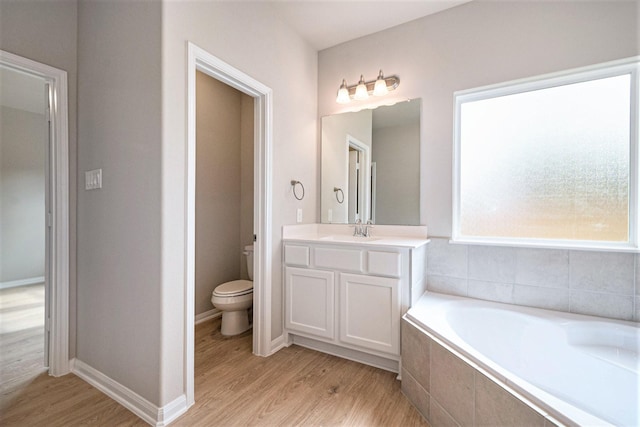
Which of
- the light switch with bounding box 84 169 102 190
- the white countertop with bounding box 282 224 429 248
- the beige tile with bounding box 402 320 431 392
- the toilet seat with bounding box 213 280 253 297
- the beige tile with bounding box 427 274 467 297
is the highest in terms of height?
the light switch with bounding box 84 169 102 190

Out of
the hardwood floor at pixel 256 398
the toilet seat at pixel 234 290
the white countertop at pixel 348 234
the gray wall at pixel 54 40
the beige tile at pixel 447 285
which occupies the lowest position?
the hardwood floor at pixel 256 398

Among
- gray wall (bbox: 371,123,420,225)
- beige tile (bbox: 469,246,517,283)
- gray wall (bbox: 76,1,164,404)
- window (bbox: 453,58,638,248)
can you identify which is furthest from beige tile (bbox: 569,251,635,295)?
gray wall (bbox: 76,1,164,404)

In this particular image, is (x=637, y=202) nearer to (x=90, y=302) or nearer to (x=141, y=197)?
(x=141, y=197)

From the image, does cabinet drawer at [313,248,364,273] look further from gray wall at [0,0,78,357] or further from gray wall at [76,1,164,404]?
gray wall at [0,0,78,357]

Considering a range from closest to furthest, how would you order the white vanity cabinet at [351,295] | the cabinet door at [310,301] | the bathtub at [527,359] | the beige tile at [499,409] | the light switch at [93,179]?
the beige tile at [499,409] → the bathtub at [527,359] → the light switch at [93,179] → the white vanity cabinet at [351,295] → the cabinet door at [310,301]

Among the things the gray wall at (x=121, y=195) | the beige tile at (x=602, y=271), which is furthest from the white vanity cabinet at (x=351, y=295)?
the gray wall at (x=121, y=195)

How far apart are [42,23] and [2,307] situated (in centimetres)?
326

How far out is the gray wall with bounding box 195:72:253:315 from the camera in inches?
113

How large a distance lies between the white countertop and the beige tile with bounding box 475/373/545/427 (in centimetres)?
104

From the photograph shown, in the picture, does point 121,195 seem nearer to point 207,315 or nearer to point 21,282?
point 207,315

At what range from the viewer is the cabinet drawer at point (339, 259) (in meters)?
1.99

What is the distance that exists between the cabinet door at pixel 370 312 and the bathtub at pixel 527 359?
129 millimetres

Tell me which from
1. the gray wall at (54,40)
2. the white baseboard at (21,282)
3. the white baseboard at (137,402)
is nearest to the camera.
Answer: the white baseboard at (137,402)

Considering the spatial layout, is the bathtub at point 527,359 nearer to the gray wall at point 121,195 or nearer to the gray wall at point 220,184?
the gray wall at point 121,195
